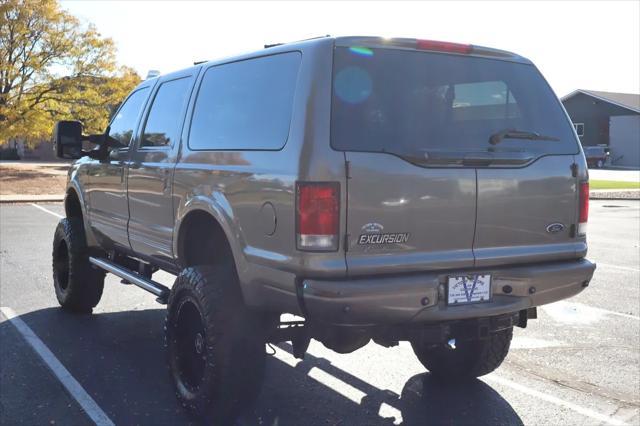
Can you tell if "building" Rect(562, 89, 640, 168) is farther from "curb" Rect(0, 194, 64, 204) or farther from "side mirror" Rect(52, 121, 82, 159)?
"side mirror" Rect(52, 121, 82, 159)

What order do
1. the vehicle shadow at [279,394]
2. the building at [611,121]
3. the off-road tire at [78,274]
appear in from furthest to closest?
the building at [611,121] → the off-road tire at [78,274] → the vehicle shadow at [279,394]

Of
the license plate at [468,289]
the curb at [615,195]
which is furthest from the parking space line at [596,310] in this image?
the curb at [615,195]

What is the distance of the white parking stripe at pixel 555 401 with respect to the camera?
13.4 ft

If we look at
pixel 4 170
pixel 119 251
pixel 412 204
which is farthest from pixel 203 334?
pixel 4 170

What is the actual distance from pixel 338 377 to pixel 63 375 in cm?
195

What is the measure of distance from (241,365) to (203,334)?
1.13 ft

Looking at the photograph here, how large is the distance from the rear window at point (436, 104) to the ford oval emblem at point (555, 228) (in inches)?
17.0

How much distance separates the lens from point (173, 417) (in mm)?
4023

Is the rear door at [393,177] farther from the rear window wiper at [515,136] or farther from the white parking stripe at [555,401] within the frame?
the white parking stripe at [555,401]

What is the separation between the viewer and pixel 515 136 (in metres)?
3.72

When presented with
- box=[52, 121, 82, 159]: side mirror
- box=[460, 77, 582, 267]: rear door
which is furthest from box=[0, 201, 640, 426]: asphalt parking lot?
box=[52, 121, 82, 159]: side mirror

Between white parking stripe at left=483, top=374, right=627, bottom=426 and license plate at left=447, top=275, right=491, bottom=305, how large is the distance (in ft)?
4.27

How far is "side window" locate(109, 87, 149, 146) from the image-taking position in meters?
5.39

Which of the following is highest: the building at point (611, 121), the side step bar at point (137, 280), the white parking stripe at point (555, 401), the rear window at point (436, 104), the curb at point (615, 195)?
the building at point (611, 121)
